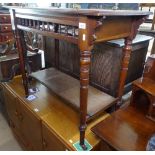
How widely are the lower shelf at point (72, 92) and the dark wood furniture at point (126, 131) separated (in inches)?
4.2

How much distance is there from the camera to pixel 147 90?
988mm

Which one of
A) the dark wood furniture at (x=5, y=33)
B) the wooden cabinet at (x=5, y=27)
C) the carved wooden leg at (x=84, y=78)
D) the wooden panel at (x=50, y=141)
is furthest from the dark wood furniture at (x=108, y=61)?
the wooden cabinet at (x=5, y=27)

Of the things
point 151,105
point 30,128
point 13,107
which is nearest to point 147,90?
point 151,105

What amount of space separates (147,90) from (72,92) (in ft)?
1.80

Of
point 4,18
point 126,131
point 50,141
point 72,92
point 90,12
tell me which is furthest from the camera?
point 4,18

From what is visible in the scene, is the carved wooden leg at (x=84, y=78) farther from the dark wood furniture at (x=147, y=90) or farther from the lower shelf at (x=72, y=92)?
the dark wood furniture at (x=147, y=90)

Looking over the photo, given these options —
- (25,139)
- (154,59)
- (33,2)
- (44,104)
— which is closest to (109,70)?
(154,59)

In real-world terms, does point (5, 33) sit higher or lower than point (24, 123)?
higher

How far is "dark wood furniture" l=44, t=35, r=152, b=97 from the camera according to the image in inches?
44.9

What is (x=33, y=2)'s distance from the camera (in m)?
1.96

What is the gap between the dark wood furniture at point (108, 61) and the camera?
1.14m

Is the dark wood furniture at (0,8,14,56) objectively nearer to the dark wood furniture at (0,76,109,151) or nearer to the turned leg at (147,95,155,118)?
the dark wood furniture at (0,76,109,151)

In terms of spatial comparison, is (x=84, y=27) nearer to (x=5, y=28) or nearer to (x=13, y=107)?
(x=13, y=107)

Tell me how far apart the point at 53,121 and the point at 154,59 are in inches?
30.9
